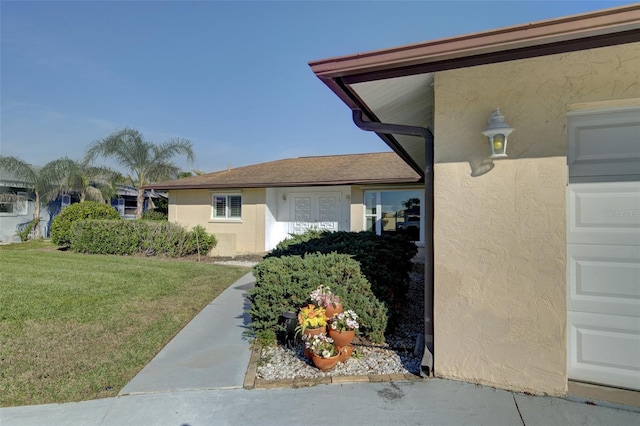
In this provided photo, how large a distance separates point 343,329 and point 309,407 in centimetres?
97

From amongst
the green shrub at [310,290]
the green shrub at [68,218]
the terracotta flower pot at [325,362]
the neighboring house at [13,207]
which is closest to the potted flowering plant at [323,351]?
the terracotta flower pot at [325,362]

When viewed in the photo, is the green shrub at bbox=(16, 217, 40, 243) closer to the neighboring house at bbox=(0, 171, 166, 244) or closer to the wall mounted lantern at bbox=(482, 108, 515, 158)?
the neighboring house at bbox=(0, 171, 166, 244)

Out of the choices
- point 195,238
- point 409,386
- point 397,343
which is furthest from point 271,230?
point 409,386

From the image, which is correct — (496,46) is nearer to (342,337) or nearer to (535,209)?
(535,209)

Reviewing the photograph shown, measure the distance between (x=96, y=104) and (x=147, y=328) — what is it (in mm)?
17737

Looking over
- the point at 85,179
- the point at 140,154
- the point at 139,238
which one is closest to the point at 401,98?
the point at 139,238

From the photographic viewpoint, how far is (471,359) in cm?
327

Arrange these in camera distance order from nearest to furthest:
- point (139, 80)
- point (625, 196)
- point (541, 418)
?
point (541, 418)
point (625, 196)
point (139, 80)

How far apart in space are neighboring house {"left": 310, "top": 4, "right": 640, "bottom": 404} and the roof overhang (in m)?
0.02

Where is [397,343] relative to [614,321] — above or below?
below

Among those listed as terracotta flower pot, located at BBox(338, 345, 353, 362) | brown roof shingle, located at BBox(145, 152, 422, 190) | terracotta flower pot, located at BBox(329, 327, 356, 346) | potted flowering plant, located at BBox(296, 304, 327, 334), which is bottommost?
terracotta flower pot, located at BBox(338, 345, 353, 362)

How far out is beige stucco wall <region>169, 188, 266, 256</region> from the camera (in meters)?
14.3

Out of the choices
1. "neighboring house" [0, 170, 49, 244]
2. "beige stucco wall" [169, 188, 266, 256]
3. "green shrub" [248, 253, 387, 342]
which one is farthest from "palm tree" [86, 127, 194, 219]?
"green shrub" [248, 253, 387, 342]

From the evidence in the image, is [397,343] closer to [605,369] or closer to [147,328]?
[605,369]
